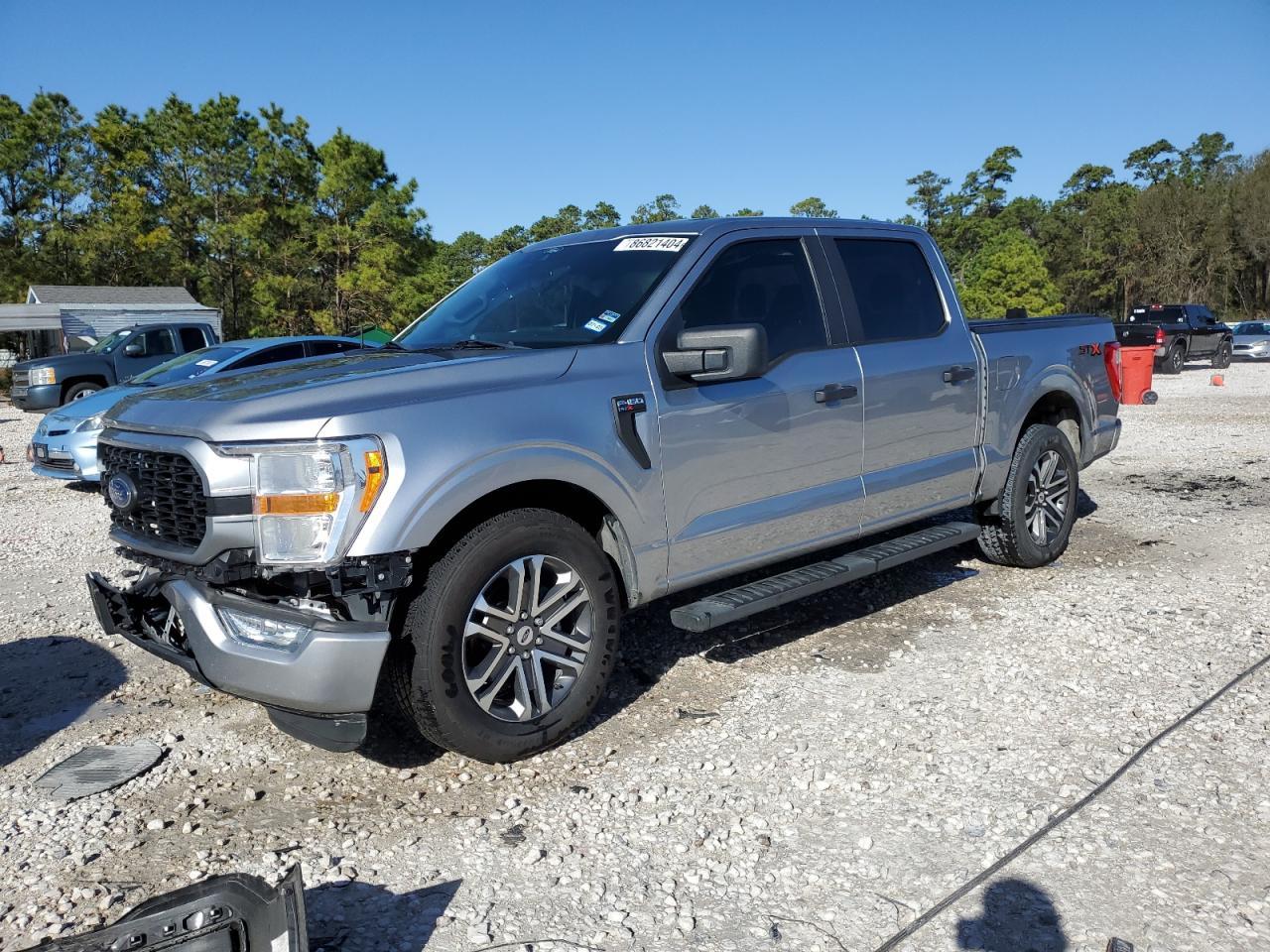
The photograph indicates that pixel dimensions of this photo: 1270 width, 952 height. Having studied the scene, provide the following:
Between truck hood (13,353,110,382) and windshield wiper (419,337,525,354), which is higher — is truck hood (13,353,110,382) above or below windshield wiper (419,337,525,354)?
above

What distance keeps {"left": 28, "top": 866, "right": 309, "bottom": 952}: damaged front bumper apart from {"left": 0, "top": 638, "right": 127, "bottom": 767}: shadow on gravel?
6.12 ft

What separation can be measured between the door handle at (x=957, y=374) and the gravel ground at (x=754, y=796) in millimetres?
1271

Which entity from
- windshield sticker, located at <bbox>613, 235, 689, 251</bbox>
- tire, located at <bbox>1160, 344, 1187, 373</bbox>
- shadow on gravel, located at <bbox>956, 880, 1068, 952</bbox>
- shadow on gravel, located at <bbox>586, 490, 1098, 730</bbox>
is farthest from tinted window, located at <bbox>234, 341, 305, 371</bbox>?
tire, located at <bbox>1160, 344, 1187, 373</bbox>

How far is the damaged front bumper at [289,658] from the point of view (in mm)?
2986

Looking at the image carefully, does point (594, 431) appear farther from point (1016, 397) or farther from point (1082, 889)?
point (1016, 397)

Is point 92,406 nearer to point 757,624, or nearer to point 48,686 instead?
point 48,686

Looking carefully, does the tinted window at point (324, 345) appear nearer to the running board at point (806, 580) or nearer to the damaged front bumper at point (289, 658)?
the running board at point (806, 580)

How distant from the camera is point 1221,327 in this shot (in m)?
26.4

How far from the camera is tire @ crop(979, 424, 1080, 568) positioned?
5746 mm

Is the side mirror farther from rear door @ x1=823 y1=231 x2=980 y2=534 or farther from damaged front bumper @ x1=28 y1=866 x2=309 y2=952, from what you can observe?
damaged front bumper @ x1=28 y1=866 x2=309 y2=952

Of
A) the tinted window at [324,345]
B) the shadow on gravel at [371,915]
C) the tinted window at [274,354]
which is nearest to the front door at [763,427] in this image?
the shadow on gravel at [371,915]

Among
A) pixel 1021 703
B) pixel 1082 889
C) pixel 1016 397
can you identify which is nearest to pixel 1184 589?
pixel 1016 397

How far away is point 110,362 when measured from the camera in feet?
56.6

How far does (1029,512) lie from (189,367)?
8.83 m
